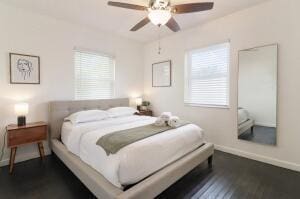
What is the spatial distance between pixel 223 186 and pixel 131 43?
4210mm

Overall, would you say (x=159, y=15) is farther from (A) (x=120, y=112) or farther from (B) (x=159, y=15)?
(A) (x=120, y=112)

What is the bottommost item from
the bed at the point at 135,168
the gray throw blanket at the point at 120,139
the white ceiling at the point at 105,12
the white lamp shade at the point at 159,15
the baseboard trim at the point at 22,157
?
the baseboard trim at the point at 22,157

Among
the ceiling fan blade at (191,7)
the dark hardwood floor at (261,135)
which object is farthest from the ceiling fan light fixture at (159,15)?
the dark hardwood floor at (261,135)

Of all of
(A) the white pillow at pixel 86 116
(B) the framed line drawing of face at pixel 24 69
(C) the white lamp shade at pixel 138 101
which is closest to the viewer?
(B) the framed line drawing of face at pixel 24 69

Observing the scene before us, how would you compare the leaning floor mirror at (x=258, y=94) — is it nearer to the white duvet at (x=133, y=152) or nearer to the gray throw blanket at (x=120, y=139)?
the white duvet at (x=133, y=152)

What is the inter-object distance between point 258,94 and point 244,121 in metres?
0.59

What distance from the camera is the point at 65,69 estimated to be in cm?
357

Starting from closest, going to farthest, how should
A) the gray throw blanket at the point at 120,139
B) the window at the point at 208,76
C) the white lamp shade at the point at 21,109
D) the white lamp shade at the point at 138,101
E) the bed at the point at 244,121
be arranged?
the gray throw blanket at the point at 120,139 < the white lamp shade at the point at 21,109 < the bed at the point at 244,121 < the window at the point at 208,76 < the white lamp shade at the point at 138,101

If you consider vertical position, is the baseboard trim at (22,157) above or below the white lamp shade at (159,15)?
below

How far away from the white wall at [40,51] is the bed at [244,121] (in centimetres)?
353

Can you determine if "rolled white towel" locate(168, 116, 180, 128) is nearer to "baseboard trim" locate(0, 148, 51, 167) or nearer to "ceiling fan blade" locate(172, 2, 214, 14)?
"ceiling fan blade" locate(172, 2, 214, 14)

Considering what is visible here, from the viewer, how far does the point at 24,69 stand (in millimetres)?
3055

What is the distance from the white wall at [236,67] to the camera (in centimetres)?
265

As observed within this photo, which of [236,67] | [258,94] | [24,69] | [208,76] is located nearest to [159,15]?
[236,67]
